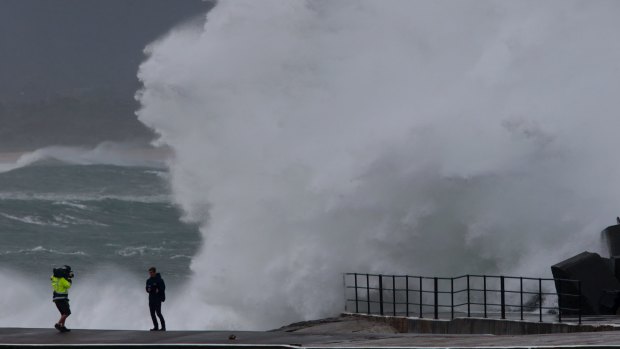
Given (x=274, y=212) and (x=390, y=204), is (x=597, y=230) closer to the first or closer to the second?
(x=390, y=204)

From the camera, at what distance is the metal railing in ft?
65.5

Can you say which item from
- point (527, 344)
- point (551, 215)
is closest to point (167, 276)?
point (551, 215)

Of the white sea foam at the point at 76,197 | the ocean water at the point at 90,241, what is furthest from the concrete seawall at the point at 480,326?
the white sea foam at the point at 76,197

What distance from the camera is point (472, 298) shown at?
25375 millimetres

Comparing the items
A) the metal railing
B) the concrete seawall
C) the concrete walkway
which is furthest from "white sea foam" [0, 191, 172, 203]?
the concrete walkway

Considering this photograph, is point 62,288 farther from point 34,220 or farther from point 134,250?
point 34,220

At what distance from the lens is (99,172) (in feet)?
302

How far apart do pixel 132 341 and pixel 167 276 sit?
79.8ft

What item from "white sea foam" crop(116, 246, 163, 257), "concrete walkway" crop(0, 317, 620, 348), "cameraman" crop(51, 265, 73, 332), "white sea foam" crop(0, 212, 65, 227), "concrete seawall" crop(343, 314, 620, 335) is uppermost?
"white sea foam" crop(0, 212, 65, 227)

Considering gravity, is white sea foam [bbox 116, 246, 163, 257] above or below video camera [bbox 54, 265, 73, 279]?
above

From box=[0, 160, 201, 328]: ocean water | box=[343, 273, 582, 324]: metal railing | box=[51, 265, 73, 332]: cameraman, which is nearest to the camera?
box=[51, 265, 73, 332]: cameraman

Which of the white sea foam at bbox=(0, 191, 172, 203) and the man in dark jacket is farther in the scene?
the white sea foam at bbox=(0, 191, 172, 203)

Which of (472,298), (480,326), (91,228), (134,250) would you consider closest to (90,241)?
(134,250)

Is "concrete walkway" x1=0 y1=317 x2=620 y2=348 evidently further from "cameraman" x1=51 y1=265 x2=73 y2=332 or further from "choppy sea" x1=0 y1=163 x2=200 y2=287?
"choppy sea" x1=0 y1=163 x2=200 y2=287
